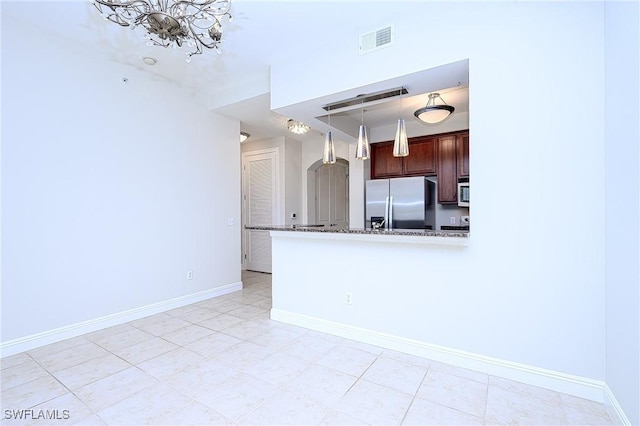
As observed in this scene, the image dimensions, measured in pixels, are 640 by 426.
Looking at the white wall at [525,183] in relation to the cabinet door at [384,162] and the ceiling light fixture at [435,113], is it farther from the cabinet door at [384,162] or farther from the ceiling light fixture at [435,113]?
the cabinet door at [384,162]

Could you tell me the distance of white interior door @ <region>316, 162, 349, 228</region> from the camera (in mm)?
6559

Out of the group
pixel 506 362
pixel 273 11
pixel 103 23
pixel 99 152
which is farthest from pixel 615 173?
pixel 99 152

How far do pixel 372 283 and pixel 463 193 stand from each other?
224 cm

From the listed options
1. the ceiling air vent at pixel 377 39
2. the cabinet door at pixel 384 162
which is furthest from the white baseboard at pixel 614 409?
the cabinet door at pixel 384 162

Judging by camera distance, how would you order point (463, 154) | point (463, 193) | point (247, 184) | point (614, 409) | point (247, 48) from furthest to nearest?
point (247, 184) < point (463, 154) < point (463, 193) < point (247, 48) < point (614, 409)

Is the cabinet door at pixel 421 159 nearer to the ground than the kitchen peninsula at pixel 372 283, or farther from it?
farther from it

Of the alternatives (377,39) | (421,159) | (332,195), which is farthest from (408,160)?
(332,195)

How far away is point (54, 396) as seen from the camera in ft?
6.38

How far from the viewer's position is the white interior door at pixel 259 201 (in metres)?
5.87

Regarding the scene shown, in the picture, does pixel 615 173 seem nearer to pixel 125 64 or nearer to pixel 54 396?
pixel 54 396

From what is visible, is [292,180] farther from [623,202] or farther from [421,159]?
[623,202]

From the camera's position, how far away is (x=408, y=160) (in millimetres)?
4730

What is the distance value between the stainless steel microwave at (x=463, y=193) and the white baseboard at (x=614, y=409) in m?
2.56

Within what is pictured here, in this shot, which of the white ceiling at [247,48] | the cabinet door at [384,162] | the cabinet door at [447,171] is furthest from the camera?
the cabinet door at [384,162]
